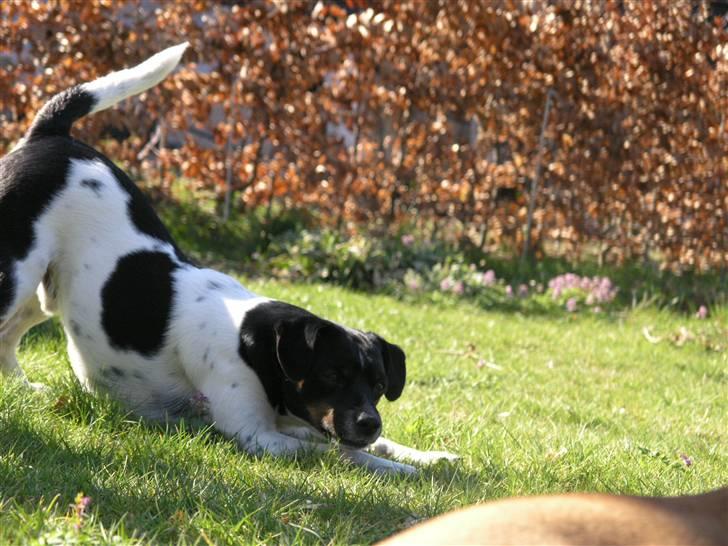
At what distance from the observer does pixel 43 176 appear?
417 centimetres

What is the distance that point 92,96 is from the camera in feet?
15.0

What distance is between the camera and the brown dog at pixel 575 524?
168 cm

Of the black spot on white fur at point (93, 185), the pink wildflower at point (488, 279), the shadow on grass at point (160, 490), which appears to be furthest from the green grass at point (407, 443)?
the pink wildflower at point (488, 279)

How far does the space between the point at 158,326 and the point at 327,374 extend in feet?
2.50

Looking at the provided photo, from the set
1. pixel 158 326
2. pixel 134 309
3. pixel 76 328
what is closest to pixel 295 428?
pixel 158 326

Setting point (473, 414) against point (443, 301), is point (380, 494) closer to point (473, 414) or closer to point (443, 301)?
point (473, 414)

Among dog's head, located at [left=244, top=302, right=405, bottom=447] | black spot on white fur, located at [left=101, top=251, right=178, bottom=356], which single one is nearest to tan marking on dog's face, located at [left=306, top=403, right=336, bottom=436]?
dog's head, located at [left=244, top=302, right=405, bottom=447]

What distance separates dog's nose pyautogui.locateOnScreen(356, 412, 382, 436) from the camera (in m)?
3.82

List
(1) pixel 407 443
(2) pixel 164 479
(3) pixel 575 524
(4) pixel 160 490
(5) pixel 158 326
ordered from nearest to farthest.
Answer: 1. (3) pixel 575 524
2. (4) pixel 160 490
3. (2) pixel 164 479
4. (5) pixel 158 326
5. (1) pixel 407 443

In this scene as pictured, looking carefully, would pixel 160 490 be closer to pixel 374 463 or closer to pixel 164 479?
pixel 164 479

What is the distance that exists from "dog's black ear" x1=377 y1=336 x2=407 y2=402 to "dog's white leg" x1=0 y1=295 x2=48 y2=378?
59.6 inches

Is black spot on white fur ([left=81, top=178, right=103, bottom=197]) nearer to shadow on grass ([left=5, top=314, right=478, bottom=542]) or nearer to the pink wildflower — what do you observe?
shadow on grass ([left=5, top=314, right=478, bottom=542])

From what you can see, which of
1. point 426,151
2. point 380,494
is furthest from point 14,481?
point 426,151

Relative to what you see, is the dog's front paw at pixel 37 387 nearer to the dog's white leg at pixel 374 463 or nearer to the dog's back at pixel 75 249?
the dog's back at pixel 75 249
